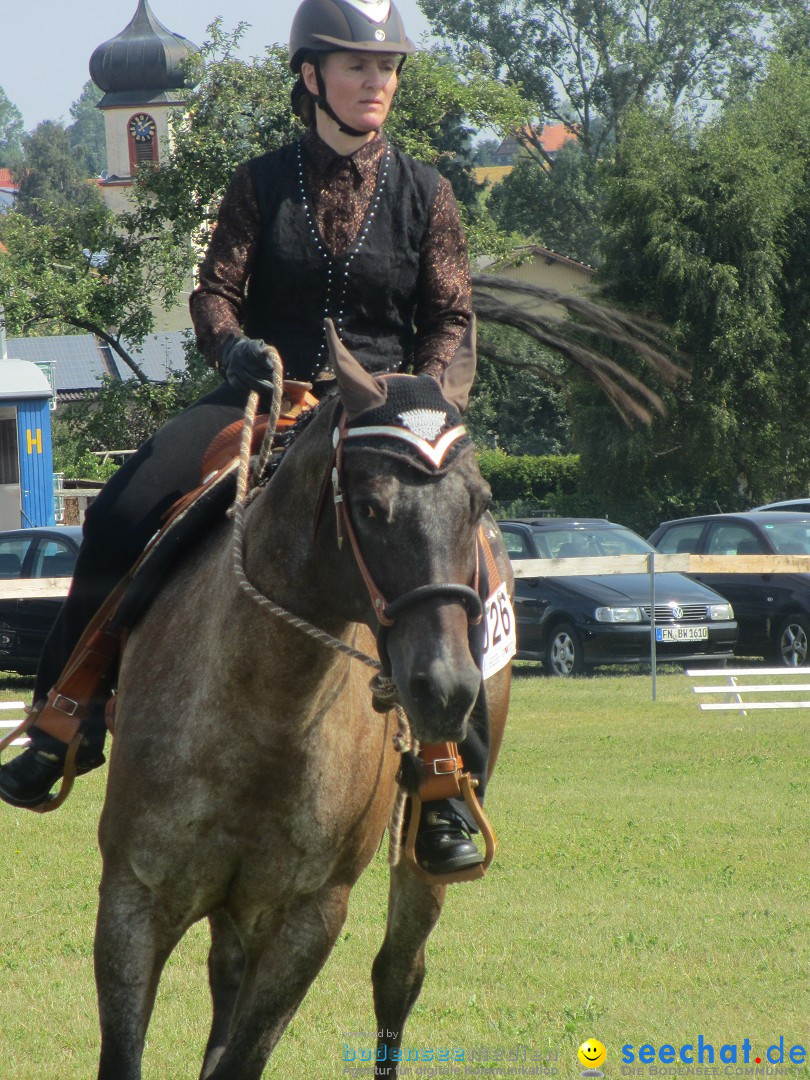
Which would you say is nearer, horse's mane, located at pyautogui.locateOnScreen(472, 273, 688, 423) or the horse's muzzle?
the horse's muzzle

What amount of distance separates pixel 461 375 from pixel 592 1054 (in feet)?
9.35

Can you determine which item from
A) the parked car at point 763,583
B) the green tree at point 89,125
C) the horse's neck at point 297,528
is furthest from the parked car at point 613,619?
the green tree at point 89,125

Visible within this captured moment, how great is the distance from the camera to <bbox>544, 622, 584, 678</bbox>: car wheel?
1709 cm

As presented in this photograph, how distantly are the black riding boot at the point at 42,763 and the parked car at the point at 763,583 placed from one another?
13.9m

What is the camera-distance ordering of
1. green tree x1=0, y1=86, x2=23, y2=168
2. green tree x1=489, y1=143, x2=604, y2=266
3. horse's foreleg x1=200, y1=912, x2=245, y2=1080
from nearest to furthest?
horse's foreleg x1=200, y1=912, x2=245, y2=1080
green tree x1=489, y1=143, x2=604, y2=266
green tree x1=0, y1=86, x2=23, y2=168

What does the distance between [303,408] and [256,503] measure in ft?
1.67

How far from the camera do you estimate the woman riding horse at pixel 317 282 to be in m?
3.97

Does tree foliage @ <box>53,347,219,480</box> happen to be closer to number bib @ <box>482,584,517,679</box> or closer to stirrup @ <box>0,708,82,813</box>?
number bib @ <box>482,584,517,679</box>

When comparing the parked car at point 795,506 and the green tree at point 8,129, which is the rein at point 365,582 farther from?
the green tree at point 8,129

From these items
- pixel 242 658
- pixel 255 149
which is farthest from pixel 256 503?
pixel 255 149

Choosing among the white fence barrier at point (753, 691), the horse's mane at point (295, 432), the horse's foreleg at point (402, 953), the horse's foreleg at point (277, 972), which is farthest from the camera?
the white fence barrier at point (753, 691)

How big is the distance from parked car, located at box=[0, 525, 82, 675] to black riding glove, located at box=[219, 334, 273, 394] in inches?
467

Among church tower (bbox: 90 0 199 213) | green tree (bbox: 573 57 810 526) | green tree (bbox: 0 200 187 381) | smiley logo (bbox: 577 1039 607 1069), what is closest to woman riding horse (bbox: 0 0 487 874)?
smiley logo (bbox: 577 1039 607 1069)

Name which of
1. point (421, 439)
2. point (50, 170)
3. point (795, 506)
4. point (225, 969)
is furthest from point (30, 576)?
point (50, 170)
